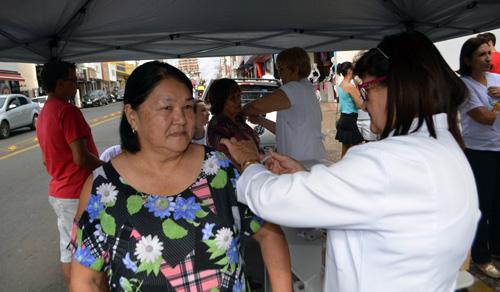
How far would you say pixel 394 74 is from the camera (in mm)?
1154

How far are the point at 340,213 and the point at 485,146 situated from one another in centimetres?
293

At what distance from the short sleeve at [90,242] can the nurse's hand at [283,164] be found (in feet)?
2.78

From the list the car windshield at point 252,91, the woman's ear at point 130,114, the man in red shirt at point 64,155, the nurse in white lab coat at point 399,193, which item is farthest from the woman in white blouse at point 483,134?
the car windshield at point 252,91

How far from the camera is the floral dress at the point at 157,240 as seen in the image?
4.50ft

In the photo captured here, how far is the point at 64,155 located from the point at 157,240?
1.75 meters

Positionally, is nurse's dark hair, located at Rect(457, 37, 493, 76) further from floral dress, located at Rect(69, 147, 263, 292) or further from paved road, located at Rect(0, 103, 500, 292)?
floral dress, located at Rect(69, 147, 263, 292)

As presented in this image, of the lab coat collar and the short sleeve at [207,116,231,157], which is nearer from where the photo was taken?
the lab coat collar

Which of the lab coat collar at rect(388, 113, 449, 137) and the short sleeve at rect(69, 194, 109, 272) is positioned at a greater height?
the lab coat collar at rect(388, 113, 449, 137)

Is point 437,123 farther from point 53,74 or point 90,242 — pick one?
point 53,74

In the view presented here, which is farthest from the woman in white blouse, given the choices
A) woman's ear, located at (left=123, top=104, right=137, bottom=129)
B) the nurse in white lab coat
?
woman's ear, located at (left=123, top=104, right=137, bottom=129)

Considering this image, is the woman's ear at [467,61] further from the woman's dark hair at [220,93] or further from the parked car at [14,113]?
the parked car at [14,113]

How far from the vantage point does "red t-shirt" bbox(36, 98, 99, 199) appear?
8.59 feet

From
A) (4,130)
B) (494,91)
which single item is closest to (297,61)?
(494,91)

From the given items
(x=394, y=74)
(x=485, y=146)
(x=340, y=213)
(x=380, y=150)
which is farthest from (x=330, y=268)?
(x=485, y=146)
